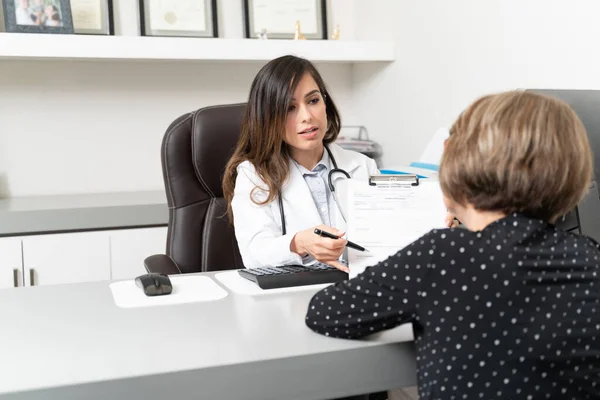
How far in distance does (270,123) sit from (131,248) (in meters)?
1.10

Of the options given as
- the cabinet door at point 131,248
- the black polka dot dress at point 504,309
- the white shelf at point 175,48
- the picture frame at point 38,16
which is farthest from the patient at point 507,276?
the picture frame at point 38,16

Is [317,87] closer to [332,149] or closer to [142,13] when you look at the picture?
[332,149]

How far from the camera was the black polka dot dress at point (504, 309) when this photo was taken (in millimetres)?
846

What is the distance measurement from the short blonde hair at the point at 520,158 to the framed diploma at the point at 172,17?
2.22 meters

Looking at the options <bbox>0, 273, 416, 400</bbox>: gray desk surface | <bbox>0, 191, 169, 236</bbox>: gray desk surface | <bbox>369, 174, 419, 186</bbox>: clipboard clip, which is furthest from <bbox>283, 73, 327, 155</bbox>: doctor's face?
<bbox>0, 191, 169, 236</bbox>: gray desk surface

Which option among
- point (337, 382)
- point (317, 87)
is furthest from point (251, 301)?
point (317, 87)

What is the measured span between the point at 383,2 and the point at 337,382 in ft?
7.69

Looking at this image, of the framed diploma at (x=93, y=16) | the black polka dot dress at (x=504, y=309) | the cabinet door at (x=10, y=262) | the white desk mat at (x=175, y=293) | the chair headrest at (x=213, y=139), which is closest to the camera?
the black polka dot dress at (x=504, y=309)

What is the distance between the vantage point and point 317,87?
176 cm

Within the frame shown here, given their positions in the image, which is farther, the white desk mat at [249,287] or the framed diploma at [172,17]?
the framed diploma at [172,17]

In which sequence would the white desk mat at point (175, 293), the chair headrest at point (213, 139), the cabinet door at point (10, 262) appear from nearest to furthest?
the white desk mat at point (175, 293) → the chair headrest at point (213, 139) → the cabinet door at point (10, 262)

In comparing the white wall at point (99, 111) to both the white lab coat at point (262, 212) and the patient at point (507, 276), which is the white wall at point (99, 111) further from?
the patient at point (507, 276)

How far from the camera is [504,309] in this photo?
0.85 m

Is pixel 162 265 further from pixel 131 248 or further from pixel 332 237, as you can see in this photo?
pixel 131 248
